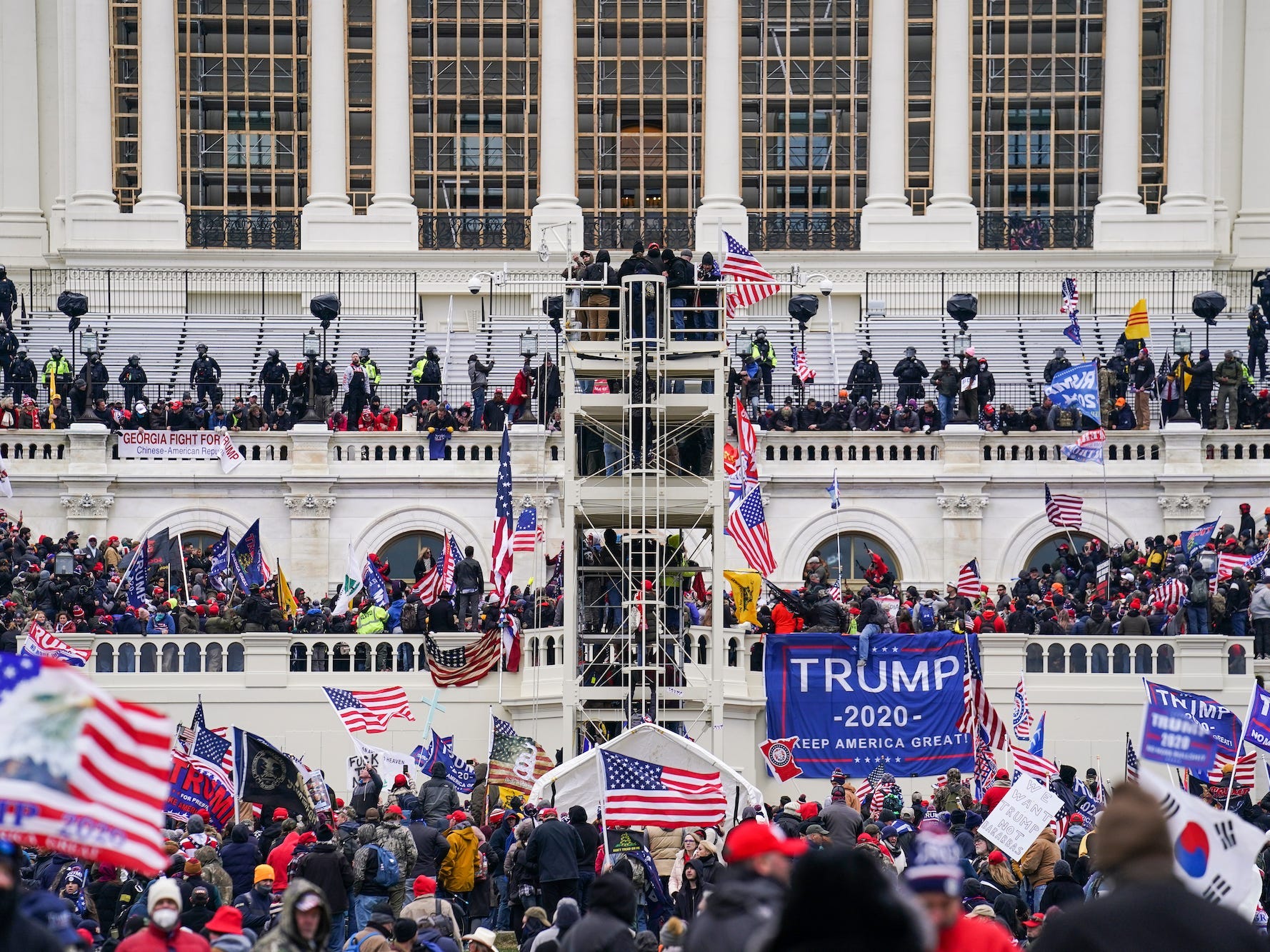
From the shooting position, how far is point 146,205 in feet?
207

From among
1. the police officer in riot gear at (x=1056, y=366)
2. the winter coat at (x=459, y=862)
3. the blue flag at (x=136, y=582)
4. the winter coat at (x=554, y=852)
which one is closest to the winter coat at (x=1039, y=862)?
the winter coat at (x=554, y=852)

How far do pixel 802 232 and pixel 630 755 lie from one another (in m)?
39.1

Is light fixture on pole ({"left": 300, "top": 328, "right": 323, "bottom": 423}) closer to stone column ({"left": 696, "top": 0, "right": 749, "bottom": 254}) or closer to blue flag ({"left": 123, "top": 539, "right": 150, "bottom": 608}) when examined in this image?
blue flag ({"left": 123, "top": 539, "right": 150, "bottom": 608})

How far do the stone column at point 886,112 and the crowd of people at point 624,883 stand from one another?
106ft

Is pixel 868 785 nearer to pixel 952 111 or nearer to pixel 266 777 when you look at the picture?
pixel 266 777

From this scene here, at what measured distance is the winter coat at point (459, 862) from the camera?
2277 centimetres

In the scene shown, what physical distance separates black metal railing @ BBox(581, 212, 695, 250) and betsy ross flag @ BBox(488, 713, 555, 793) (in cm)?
3527

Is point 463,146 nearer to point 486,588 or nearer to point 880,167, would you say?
point 880,167

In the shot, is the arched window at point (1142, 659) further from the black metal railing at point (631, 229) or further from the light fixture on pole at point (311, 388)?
the black metal railing at point (631, 229)

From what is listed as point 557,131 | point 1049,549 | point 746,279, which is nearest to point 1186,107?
point 557,131

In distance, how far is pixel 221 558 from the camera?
133 feet

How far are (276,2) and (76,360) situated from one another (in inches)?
606

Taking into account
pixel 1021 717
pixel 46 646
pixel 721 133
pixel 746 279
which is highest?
pixel 721 133

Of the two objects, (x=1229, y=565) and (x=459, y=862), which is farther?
(x=1229, y=565)
